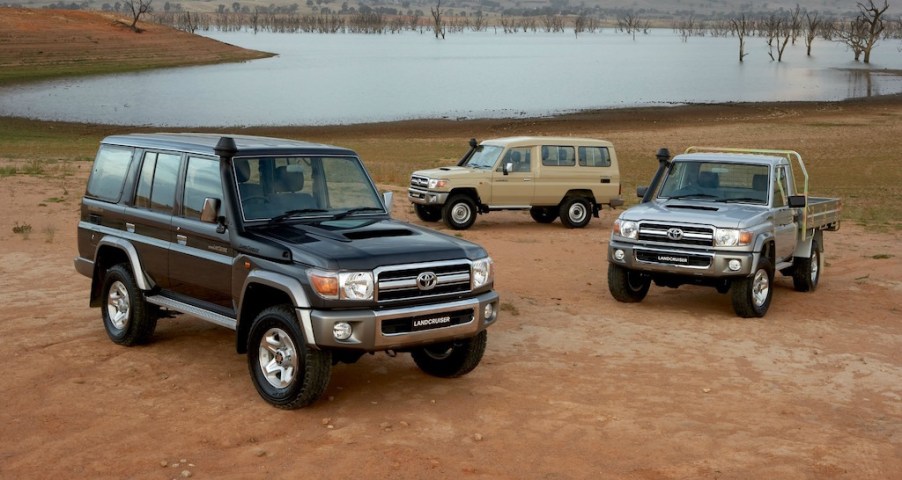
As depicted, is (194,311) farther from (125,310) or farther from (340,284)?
(340,284)

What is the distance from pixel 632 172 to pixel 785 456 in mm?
24346

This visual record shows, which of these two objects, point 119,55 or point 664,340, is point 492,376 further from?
point 119,55

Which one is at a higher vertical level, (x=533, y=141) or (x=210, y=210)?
(x=210, y=210)

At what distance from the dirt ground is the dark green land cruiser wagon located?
420 millimetres

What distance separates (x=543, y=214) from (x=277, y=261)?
567 inches

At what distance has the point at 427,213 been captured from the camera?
2144 cm

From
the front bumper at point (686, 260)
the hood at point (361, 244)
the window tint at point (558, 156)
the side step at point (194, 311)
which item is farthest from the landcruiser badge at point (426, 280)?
the window tint at point (558, 156)

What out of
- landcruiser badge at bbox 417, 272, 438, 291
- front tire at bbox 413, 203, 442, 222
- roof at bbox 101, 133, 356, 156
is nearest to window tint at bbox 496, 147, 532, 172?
front tire at bbox 413, 203, 442, 222

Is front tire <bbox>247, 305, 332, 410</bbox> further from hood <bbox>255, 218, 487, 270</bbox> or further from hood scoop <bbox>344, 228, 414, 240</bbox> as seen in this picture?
hood scoop <bbox>344, 228, 414, 240</bbox>

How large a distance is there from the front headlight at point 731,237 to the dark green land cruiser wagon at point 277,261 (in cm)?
443

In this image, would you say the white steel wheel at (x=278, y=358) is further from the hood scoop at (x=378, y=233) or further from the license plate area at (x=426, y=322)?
the hood scoop at (x=378, y=233)

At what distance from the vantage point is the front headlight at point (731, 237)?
12.5 metres

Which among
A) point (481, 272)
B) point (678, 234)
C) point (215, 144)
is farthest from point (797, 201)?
point (215, 144)

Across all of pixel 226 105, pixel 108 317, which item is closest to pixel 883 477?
pixel 108 317
